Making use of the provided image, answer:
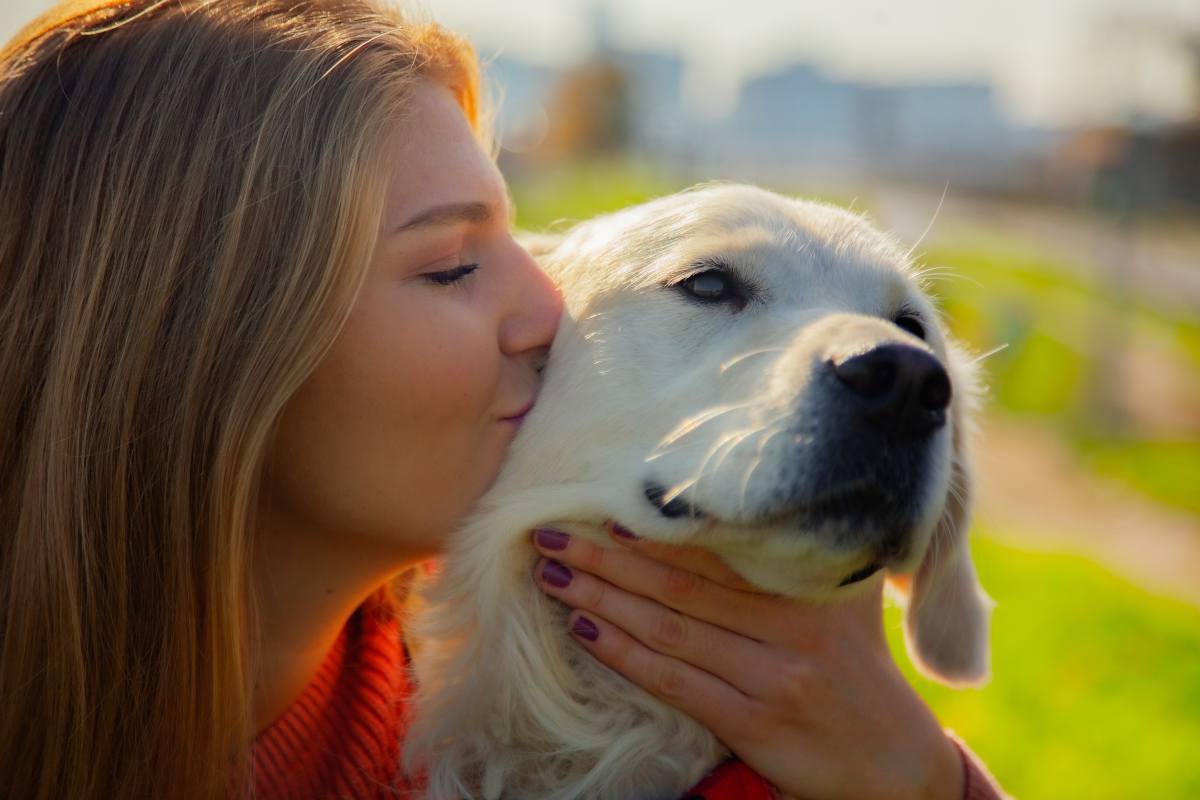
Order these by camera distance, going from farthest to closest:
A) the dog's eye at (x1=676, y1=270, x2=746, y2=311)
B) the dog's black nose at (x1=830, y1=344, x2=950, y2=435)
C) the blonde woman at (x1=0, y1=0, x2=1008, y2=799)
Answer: the dog's eye at (x1=676, y1=270, x2=746, y2=311)
the blonde woman at (x1=0, y1=0, x2=1008, y2=799)
the dog's black nose at (x1=830, y1=344, x2=950, y2=435)

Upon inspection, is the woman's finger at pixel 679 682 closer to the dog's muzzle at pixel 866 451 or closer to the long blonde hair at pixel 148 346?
the dog's muzzle at pixel 866 451

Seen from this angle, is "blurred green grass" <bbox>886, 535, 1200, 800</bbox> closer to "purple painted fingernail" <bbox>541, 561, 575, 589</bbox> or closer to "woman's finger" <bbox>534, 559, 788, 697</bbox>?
"woman's finger" <bbox>534, 559, 788, 697</bbox>

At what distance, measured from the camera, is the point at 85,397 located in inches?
83.0

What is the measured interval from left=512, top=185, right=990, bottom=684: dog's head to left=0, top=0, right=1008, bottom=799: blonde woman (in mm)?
179

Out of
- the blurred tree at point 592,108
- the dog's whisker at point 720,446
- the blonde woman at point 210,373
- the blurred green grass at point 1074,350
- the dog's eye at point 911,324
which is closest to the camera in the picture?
the dog's whisker at point 720,446

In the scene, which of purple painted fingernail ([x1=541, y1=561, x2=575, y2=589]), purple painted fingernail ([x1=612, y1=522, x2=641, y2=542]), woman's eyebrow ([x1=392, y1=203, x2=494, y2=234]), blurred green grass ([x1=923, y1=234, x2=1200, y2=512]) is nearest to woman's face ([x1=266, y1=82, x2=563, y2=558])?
woman's eyebrow ([x1=392, y1=203, x2=494, y2=234])

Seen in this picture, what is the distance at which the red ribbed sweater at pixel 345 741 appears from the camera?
242 cm

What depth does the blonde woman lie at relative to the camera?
6.93 ft

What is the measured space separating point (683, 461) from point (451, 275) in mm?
655

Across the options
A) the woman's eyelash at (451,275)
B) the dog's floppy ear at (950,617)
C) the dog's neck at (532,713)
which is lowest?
the dog's floppy ear at (950,617)

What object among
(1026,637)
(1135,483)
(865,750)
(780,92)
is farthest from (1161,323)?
(780,92)

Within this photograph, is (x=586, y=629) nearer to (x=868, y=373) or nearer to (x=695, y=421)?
(x=695, y=421)

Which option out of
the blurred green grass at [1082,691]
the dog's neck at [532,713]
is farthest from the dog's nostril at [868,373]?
the blurred green grass at [1082,691]

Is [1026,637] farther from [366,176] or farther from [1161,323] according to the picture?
[1161,323]
